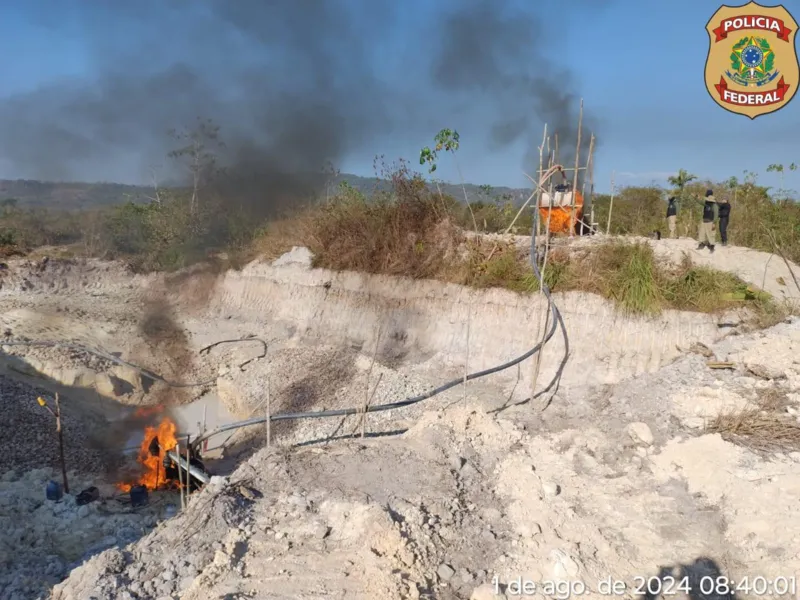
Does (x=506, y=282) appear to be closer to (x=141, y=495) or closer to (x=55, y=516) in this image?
(x=141, y=495)

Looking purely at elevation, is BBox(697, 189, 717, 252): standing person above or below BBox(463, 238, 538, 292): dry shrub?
above

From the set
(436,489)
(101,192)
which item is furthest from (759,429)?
(101,192)

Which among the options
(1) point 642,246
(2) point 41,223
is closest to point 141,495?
(1) point 642,246

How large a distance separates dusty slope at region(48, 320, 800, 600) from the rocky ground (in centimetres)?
2

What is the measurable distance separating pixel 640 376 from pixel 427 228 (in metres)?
5.68

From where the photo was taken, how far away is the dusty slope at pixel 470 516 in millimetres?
4559

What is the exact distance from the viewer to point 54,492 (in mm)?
7234

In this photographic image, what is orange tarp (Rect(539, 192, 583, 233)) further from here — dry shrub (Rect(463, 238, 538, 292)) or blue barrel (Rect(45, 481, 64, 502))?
blue barrel (Rect(45, 481, 64, 502))

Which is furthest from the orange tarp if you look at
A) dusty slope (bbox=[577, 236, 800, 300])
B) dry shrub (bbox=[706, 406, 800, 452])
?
dry shrub (bbox=[706, 406, 800, 452])

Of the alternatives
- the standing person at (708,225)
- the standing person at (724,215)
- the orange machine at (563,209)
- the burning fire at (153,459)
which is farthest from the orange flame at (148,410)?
the standing person at (724,215)
